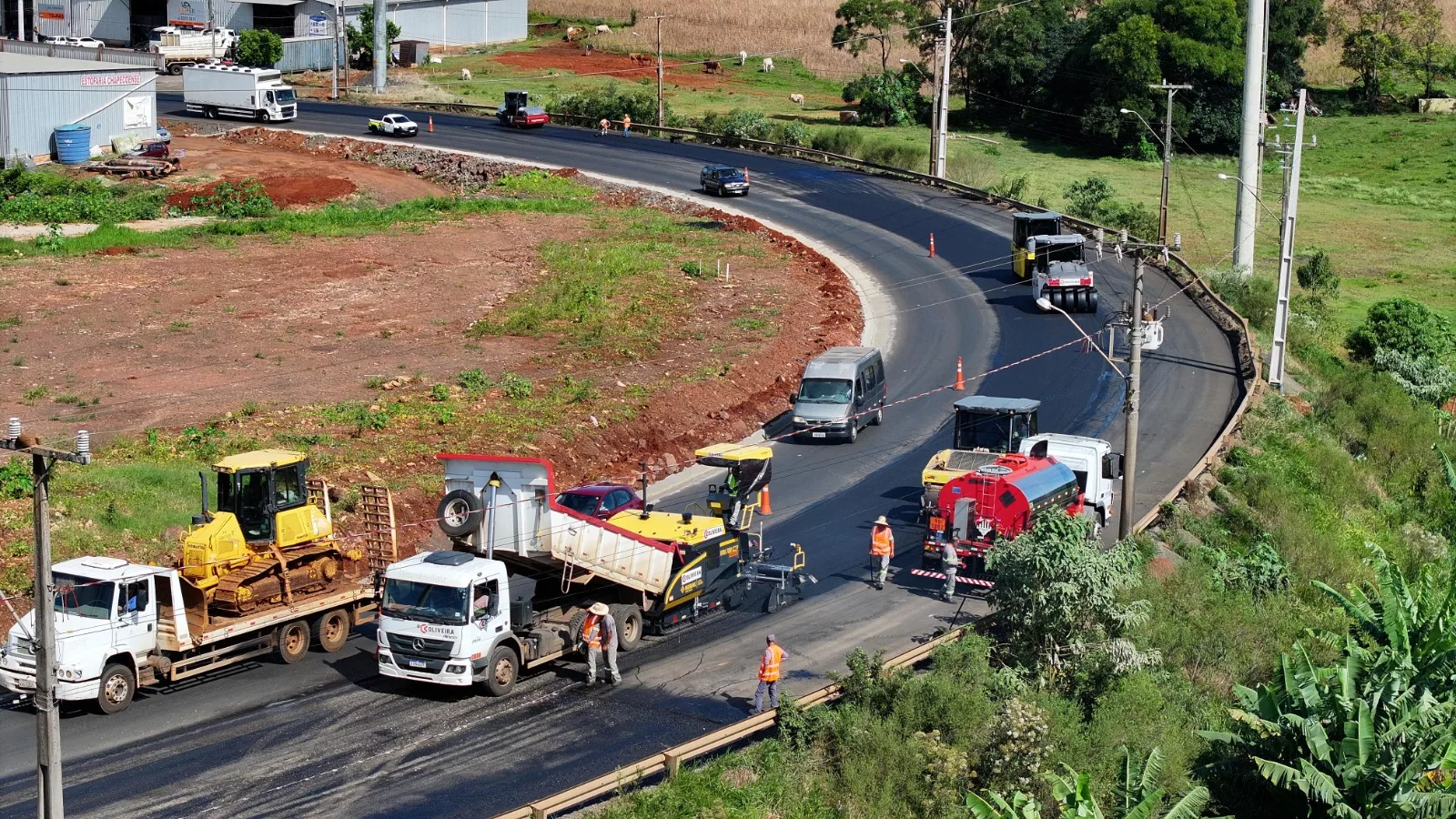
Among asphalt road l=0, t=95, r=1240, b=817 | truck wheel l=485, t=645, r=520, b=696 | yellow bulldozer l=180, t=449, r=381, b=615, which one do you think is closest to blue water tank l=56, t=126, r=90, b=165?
asphalt road l=0, t=95, r=1240, b=817

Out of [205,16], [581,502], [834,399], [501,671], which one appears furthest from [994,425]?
[205,16]

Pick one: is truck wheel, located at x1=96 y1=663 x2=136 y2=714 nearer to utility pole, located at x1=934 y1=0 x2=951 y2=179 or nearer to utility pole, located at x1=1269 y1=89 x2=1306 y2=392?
utility pole, located at x1=1269 y1=89 x2=1306 y2=392

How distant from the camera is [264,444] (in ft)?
121

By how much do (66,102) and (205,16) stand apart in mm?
38294

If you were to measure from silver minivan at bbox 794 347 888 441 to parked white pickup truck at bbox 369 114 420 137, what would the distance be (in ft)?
166

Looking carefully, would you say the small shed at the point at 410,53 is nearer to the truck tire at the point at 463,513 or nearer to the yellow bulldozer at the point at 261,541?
the yellow bulldozer at the point at 261,541

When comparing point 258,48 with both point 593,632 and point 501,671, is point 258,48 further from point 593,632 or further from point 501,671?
point 501,671

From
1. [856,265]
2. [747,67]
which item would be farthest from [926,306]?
[747,67]

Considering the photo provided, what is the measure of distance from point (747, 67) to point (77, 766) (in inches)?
4059

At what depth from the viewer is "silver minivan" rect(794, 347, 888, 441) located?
41.2 meters

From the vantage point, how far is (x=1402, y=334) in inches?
2382

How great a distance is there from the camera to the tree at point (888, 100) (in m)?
99.1

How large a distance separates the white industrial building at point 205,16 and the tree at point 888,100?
128 feet

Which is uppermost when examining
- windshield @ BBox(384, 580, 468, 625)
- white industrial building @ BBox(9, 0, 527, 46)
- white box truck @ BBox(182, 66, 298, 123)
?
white industrial building @ BBox(9, 0, 527, 46)
